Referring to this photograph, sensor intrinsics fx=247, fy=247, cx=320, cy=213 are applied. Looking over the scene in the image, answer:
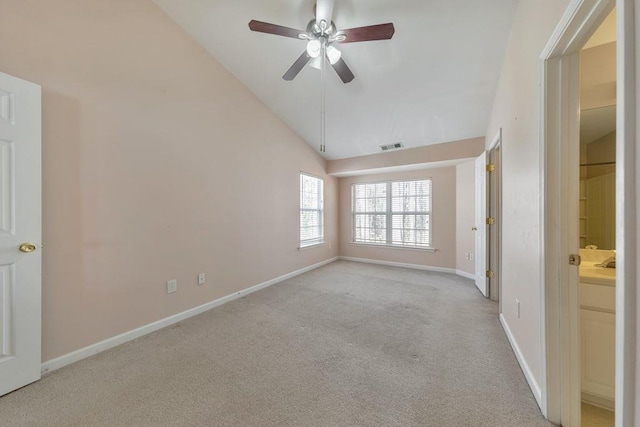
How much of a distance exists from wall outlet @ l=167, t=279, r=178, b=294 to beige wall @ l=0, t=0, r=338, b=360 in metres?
0.05

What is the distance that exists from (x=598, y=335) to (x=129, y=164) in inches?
143

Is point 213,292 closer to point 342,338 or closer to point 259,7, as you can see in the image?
point 342,338

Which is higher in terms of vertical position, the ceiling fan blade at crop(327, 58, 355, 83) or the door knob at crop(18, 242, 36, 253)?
the ceiling fan blade at crop(327, 58, 355, 83)

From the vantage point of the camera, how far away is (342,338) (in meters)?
2.27

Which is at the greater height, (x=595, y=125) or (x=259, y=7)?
(x=259, y=7)

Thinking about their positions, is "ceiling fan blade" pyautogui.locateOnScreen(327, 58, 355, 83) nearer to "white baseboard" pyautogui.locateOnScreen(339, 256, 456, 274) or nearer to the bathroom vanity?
the bathroom vanity

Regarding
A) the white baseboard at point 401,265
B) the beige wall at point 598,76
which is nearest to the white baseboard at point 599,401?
the beige wall at point 598,76

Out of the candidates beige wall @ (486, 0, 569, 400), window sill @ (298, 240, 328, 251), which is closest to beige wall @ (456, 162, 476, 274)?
beige wall @ (486, 0, 569, 400)

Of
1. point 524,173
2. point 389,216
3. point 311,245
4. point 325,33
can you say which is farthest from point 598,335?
point 389,216

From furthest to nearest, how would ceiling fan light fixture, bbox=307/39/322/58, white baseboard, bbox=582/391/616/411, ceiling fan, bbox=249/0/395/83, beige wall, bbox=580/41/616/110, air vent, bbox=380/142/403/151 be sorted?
air vent, bbox=380/142/403/151
ceiling fan light fixture, bbox=307/39/322/58
ceiling fan, bbox=249/0/395/83
beige wall, bbox=580/41/616/110
white baseboard, bbox=582/391/616/411

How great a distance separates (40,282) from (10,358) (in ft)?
1.54

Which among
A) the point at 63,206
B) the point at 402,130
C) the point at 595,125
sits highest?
the point at 402,130

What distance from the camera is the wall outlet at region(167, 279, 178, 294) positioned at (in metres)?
2.55

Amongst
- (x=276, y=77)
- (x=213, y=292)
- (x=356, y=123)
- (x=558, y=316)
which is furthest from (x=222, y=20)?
(x=558, y=316)
